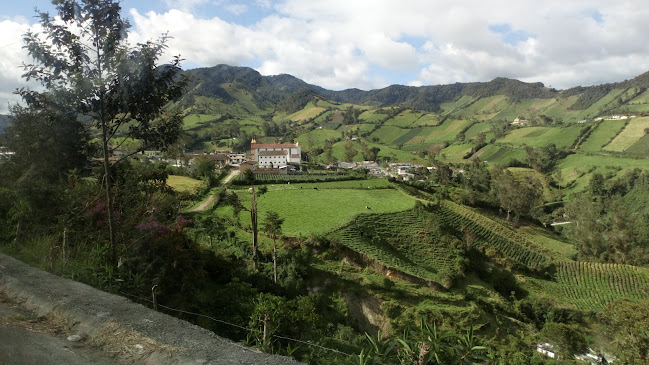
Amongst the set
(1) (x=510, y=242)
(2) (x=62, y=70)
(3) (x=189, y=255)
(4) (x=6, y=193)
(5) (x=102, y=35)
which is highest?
(5) (x=102, y=35)

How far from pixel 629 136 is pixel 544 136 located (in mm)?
18951

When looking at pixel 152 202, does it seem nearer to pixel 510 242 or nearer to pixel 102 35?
pixel 102 35

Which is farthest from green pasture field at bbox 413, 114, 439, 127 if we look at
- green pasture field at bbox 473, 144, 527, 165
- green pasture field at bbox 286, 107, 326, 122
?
green pasture field at bbox 286, 107, 326, 122

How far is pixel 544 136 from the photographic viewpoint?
346ft

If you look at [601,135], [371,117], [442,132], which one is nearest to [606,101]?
[601,135]

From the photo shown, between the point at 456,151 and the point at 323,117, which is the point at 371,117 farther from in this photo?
the point at 456,151

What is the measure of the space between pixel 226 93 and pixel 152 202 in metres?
192

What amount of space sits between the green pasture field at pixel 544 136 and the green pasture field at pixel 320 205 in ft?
249

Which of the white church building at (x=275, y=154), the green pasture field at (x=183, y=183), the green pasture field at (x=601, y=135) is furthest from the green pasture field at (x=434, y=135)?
the green pasture field at (x=183, y=183)

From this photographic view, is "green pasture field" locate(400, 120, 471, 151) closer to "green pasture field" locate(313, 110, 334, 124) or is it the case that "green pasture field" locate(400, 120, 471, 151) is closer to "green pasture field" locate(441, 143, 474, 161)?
"green pasture field" locate(441, 143, 474, 161)

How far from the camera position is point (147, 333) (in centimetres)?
401

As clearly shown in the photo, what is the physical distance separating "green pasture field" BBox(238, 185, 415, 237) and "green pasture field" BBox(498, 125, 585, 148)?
75769mm

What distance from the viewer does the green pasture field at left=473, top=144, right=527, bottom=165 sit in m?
93.7

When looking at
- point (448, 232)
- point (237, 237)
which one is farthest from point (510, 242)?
point (237, 237)
